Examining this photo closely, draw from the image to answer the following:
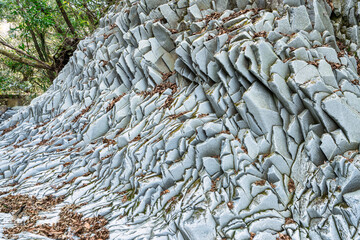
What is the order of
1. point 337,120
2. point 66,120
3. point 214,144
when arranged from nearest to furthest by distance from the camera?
point 337,120 < point 214,144 < point 66,120

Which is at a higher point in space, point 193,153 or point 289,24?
point 289,24

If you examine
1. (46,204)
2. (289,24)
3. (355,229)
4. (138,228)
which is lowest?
(355,229)

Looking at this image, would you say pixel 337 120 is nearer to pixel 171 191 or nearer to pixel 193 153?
pixel 193 153

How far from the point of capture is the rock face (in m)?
6.27

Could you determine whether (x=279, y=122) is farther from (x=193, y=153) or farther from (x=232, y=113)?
(x=193, y=153)

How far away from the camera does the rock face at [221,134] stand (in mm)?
6266

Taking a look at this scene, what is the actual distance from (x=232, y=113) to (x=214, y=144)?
105 centimetres

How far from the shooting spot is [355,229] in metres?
5.39

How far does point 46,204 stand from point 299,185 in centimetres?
769

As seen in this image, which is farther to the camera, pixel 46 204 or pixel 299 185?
pixel 46 204

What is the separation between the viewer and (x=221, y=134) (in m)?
7.79

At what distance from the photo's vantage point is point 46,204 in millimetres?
9328

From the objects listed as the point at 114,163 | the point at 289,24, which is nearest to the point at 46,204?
the point at 114,163

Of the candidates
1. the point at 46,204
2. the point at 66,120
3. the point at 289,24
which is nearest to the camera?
the point at 289,24
